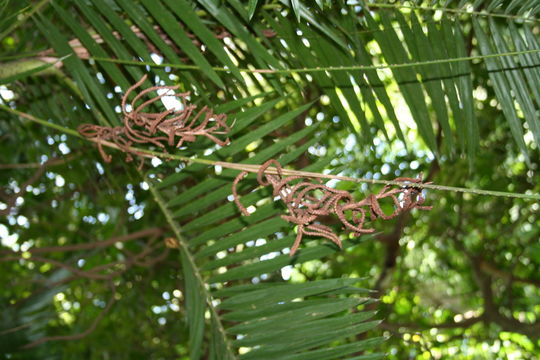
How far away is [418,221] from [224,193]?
190 cm

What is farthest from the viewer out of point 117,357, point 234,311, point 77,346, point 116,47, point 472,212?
point 472,212

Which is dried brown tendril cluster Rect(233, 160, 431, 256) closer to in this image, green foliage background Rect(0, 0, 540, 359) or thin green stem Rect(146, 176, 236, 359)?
green foliage background Rect(0, 0, 540, 359)

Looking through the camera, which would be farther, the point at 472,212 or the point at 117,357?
the point at 472,212

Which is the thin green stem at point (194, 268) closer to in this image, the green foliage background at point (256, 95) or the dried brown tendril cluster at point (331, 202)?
the green foliage background at point (256, 95)

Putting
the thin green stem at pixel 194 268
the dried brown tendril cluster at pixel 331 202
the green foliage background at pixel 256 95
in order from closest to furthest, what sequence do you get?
the dried brown tendril cluster at pixel 331 202, the green foliage background at pixel 256 95, the thin green stem at pixel 194 268

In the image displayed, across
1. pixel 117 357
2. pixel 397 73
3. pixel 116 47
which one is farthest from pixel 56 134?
pixel 117 357

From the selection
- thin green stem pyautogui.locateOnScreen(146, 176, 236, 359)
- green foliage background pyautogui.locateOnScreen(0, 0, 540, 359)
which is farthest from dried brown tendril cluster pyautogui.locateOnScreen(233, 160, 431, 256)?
thin green stem pyautogui.locateOnScreen(146, 176, 236, 359)

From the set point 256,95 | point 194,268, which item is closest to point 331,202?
point 256,95

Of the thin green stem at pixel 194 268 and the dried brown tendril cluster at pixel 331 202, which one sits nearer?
the dried brown tendril cluster at pixel 331 202

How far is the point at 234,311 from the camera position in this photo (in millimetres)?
809

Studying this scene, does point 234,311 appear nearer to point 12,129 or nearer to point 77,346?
point 12,129

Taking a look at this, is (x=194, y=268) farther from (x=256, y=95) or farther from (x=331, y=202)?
(x=331, y=202)

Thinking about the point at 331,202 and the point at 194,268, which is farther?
the point at 194,268

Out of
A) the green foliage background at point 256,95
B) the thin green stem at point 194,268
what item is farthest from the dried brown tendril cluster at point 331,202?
the thin green stem at point 194,268
